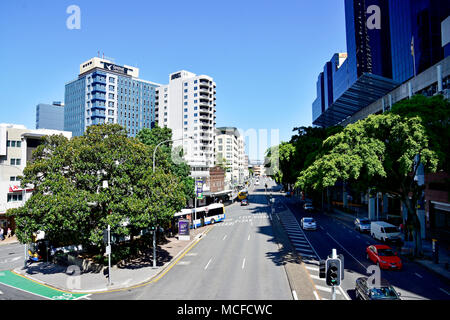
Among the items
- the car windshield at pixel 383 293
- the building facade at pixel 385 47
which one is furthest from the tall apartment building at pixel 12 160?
the building facade at pixel 385 47

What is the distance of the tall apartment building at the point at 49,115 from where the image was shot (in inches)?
6842

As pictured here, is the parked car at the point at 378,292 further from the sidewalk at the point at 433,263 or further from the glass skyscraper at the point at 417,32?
the glass skyscraper at the point at 417,32

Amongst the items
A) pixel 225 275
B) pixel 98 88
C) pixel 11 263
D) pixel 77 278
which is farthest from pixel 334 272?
pixel 98 88

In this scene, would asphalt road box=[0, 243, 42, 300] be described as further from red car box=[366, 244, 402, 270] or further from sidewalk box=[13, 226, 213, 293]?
red car box=[366, 244, 402, 270]

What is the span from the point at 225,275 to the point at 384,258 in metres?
12.5

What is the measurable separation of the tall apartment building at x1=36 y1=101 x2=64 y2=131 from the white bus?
162 m

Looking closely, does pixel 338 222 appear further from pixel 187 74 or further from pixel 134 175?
pixel 187 74

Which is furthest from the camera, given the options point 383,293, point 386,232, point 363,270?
point 386,232

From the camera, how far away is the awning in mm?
46594

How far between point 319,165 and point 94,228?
1884 cm

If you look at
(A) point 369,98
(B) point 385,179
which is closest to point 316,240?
(B) point 385,179

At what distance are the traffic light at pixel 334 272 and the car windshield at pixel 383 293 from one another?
5.09m

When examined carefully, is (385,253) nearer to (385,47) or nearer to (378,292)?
(378,292)

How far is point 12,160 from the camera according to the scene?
4350 cm
